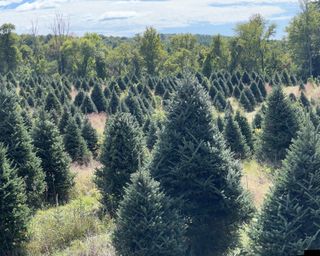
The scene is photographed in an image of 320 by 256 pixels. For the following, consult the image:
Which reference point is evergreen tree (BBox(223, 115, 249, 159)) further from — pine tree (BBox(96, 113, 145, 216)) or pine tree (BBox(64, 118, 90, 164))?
pine tree (BBox(96, 113, 145, 216))

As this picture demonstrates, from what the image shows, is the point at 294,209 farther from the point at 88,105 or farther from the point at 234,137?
the point at 88,105

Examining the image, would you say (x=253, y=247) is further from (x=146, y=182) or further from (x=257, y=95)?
(x=257, y=95)

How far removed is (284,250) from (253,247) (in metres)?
0.55

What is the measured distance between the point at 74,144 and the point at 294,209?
10.5m

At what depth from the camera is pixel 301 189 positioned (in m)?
6.39

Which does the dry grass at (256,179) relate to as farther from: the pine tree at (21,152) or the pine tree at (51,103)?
the pine tree at (51,103)

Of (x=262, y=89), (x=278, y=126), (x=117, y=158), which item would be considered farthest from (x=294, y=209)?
(x=262, y=89)

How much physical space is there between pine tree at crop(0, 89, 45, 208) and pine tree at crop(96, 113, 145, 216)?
1.73 m

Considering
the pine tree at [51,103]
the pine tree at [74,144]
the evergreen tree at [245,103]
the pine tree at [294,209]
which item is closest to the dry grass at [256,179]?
the pine tree at [294,209]

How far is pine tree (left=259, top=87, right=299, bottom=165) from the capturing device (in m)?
14.6

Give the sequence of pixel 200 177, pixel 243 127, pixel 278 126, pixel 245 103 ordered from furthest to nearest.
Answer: pixel 245 103, pixel 243 127, pixel 278 126, pixel 200 177

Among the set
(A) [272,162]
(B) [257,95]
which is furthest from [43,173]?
(B) [257,95]

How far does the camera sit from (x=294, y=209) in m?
6.22

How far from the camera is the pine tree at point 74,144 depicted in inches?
603
